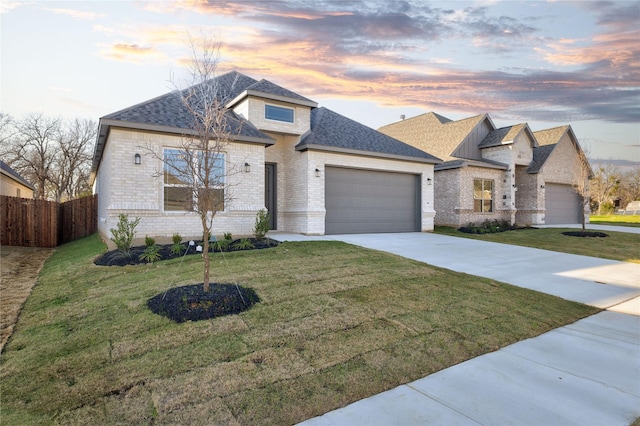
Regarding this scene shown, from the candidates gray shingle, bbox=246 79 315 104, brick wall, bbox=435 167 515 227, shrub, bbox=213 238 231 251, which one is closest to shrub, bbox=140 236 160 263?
shrub, bbox=213 238 231 251

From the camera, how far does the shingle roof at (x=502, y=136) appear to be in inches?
806

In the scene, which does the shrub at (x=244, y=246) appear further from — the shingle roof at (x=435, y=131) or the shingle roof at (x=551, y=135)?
the shingle roof at (x=551, y=135)

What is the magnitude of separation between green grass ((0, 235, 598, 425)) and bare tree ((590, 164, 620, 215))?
1940 inches

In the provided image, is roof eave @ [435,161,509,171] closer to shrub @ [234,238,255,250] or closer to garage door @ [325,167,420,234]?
garage door @ [325,167,420,234]

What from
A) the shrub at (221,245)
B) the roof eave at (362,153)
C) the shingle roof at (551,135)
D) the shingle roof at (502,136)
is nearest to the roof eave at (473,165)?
the shingle roof at (502,136)

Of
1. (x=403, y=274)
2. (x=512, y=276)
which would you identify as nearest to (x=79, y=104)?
(x=403, y=274)

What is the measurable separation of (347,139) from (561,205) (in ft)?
60.9

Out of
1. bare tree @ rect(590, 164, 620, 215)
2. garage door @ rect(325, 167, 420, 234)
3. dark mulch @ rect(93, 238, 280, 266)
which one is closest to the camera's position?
dark mulch @ rect(93, 238, 280, 266)

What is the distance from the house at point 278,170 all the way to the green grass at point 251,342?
3.65m

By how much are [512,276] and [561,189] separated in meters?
20.5

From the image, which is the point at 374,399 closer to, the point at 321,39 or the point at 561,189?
the point at 321,39

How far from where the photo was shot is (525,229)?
1969cm

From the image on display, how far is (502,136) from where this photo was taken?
21.0 metres

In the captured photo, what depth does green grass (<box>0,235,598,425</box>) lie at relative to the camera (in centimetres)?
298
